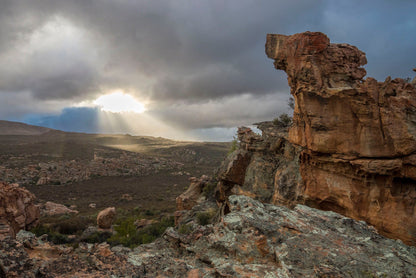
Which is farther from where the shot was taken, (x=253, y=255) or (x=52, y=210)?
(x=52, y=210)

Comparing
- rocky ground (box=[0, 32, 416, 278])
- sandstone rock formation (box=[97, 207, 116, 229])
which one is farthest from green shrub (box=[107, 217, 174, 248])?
sandstone rock formation (box=[97, 207, 116, 229])

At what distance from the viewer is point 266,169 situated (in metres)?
17.8

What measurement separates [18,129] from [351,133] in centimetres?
20925

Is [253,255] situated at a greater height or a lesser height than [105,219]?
greater

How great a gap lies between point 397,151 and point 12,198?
2553cm

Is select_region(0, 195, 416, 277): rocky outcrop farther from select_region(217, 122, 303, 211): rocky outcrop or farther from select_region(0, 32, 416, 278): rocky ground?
select_region(217, 122, 303, 211): rocky outcrop

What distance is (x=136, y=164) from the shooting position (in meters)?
66.0

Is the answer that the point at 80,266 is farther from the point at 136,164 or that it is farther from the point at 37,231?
the point at 136,164

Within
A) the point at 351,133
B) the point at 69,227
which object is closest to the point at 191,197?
the point at 69,227

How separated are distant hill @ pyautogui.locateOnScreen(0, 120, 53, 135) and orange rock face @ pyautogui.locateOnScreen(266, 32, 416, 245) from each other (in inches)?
7444

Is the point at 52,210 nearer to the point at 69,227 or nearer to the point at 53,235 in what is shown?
the point at 69,227

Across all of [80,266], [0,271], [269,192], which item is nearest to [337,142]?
[269,192]

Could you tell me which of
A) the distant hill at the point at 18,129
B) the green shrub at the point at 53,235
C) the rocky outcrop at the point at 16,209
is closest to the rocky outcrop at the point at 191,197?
the green shrub at the point at 53,235

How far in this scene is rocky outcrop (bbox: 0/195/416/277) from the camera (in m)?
4.52
